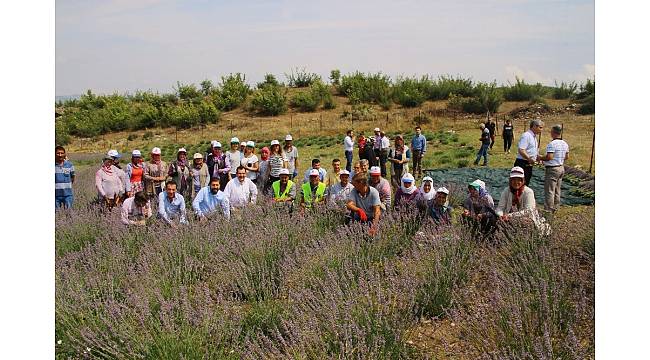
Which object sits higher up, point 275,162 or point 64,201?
point 275,162

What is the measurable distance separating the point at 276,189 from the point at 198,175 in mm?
1324

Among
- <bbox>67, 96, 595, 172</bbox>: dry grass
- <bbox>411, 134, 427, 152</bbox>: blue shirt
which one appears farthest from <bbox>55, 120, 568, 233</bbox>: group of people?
<bbox>67, 96, 595, 172</bbox>: dry grass

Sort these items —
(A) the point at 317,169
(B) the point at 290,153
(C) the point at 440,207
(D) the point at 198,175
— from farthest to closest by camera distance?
(B) the point at 290,153 < (D) the point at 198,175 < (A) the point at 317,169 < (C) the point at 440,207

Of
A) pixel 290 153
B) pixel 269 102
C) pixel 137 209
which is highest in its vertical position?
pixel 269 102

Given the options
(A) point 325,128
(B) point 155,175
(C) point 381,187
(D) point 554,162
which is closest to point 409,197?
(C) point 381,187

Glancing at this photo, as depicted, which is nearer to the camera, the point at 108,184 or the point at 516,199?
the point at 516,199

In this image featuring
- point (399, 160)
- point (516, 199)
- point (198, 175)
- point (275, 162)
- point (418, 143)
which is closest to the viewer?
point (516, 199)

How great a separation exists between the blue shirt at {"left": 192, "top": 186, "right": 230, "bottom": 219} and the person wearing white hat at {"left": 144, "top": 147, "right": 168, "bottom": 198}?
103 centimetres

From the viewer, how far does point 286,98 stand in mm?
37531

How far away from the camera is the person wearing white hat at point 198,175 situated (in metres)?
7.54

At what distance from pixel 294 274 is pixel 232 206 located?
238 centimetres

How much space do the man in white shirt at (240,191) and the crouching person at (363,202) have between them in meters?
1.33

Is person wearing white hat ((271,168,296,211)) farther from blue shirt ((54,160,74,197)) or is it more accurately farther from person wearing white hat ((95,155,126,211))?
blue shirt ((54,160,74,197))

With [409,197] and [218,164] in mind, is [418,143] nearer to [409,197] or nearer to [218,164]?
[218,164]
